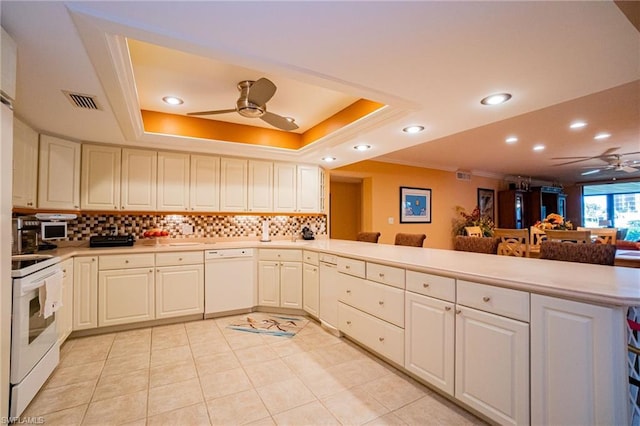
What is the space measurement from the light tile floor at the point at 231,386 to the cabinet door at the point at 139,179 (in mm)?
1538

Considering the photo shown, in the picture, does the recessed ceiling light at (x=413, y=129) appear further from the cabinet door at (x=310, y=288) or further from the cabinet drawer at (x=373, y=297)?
the cabinet door at (x=310, y=288)

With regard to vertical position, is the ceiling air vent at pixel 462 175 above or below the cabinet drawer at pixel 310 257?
above

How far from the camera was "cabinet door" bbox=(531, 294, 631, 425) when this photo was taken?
49.6 inches

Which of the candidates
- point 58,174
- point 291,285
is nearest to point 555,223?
point 291,285

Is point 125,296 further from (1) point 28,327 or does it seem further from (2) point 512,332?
(2) point 512,332

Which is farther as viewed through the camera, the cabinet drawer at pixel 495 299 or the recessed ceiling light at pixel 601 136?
the recessed ceiling light at pixel 601 136

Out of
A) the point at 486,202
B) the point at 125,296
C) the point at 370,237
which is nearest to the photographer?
the point at 125,296

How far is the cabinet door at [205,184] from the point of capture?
153 inches

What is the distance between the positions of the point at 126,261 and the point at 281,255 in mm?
1739

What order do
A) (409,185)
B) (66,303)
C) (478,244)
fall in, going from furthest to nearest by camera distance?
(409,185) → (478,244) → (66,303)

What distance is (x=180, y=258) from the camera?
3.46 m

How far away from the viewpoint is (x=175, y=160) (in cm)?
379

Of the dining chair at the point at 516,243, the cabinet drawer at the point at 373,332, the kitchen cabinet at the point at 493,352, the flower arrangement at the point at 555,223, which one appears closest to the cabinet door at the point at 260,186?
the cabinet drawer at the point at 373,332

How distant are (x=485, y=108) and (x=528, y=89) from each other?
37cm
